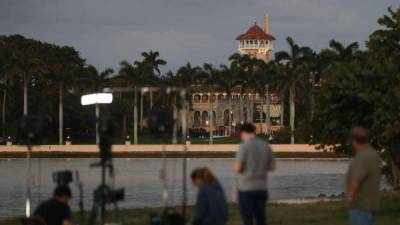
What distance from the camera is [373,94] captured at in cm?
2816

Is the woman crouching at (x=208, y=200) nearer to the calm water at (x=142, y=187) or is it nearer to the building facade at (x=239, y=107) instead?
the calm water at (x=142, y=187)

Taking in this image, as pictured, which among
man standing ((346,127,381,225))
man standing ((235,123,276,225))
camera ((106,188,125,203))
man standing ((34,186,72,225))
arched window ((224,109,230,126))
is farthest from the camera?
arched window ((224,109,230,126))

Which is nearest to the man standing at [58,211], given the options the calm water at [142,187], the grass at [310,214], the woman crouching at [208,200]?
the woman crouching at [208,200]

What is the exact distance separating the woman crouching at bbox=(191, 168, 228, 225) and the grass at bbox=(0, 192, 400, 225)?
8455 millimetres

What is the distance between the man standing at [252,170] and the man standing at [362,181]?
171cm

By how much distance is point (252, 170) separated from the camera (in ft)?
48.3

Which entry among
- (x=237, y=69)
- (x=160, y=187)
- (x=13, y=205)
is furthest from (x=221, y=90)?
(x=13, y=205)

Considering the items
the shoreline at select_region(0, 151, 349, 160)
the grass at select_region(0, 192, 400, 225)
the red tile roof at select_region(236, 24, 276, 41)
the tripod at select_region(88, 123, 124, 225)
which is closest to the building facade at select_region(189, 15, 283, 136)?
the red tile roof at select_region(236, 24, 276, 41)

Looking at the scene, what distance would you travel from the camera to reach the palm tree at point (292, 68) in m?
102

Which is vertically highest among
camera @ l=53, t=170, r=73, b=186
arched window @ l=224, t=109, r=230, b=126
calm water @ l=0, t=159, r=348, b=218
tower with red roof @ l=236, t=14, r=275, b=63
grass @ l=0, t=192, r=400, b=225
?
tower with red roof @ l=236, t=14, r=275, b=63

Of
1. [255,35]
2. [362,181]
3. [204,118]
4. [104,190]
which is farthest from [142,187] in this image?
[255,35]

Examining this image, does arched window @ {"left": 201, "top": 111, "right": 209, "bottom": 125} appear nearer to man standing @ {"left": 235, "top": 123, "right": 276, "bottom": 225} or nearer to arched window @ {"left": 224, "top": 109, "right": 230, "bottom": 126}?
arched window @ {"left": 224, "top": 109, "right": 230, "bottom": 126}

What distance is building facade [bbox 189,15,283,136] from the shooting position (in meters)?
132

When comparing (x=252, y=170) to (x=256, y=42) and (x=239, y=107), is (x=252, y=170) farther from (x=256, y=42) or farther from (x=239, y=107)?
(x=256, y=42)
